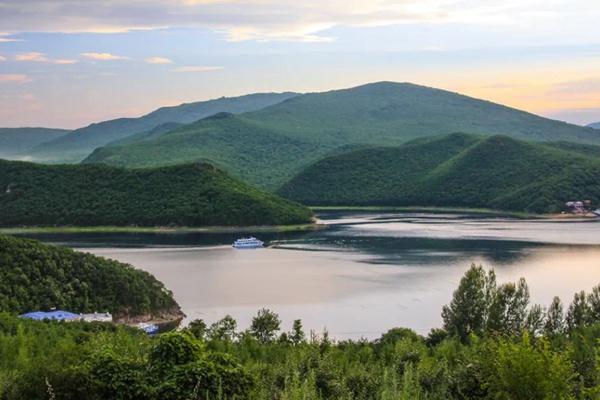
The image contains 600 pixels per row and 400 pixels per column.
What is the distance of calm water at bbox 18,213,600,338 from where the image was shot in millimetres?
45625

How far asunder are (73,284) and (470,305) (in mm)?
21400

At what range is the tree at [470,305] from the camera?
35.0 m

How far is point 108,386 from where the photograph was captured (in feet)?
53.0

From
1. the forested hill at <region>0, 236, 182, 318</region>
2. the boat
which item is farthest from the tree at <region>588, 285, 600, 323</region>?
the boat

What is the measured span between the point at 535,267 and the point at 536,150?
8584 centimetres

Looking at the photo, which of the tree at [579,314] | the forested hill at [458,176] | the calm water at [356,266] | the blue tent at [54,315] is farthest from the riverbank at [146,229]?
the tree at [579,314]

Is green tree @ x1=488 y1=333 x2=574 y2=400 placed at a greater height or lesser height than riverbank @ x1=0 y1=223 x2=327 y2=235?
greater

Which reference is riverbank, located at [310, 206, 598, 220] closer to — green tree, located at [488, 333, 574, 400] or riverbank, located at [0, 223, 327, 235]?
riverbank, located at [0, 223, 327, 235]

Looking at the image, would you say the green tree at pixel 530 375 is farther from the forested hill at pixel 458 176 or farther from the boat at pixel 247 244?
the forested hill at pixel 458 176

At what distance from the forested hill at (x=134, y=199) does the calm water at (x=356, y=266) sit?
701 centimetres

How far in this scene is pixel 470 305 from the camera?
116 feet

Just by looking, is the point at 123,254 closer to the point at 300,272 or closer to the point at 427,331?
the point at 300,272

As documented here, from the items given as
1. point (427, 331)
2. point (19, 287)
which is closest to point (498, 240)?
point (427, 331)

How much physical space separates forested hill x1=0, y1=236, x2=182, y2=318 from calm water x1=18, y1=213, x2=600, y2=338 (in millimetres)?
2738
